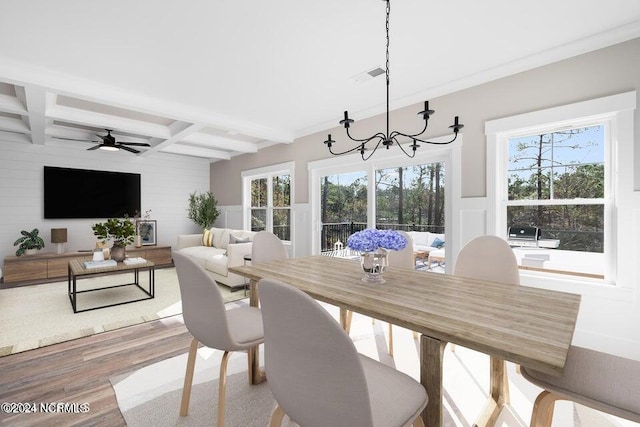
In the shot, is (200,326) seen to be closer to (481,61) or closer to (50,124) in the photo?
(481,61)

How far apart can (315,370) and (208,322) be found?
826mm

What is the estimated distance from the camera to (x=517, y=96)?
109 inches

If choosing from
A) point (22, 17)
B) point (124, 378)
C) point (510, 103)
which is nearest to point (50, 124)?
point (22, 17)

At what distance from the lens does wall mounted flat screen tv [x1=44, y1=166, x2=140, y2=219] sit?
547cm

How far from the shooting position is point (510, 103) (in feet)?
9.20

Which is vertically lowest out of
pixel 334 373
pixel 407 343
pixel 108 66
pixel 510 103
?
pixel 407 343

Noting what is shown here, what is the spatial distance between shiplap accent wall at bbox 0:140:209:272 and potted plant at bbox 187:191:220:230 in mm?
400

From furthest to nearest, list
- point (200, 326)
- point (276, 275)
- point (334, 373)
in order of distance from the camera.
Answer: point (276, 275) < point (200, 326) < point (334, 373)

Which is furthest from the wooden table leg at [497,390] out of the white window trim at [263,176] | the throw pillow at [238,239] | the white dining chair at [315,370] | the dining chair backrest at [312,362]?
the white window trim at [263,176]

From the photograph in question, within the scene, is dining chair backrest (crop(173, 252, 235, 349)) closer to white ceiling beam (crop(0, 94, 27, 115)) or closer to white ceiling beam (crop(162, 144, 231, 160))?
white ceiling beam (crop(0, 94, 27, 115))

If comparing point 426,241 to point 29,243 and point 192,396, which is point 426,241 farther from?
point 29,243

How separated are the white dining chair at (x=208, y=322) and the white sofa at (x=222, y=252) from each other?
5.91 ft

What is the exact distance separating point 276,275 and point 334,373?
44.2 inches

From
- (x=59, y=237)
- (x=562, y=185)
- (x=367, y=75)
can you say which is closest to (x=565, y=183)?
(x=562, y=185)
